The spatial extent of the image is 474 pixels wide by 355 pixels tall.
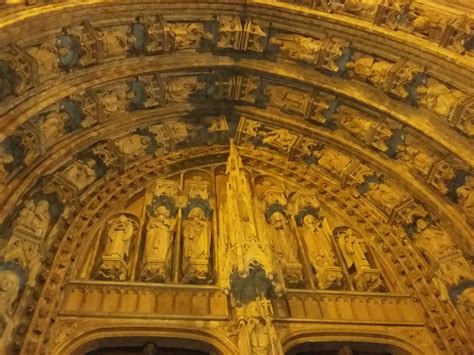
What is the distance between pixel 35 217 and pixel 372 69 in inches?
187

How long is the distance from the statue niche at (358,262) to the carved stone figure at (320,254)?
0.19 meters

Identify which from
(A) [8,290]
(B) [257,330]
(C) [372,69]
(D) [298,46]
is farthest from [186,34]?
(B) [257,330]

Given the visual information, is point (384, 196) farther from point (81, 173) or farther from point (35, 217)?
point (35, 217)

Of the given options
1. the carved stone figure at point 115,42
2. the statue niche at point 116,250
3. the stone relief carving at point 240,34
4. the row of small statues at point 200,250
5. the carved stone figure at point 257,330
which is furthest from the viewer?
the stone relief carving at point 240,34

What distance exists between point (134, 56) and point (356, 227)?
3.86 meters

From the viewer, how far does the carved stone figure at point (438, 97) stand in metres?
6.53

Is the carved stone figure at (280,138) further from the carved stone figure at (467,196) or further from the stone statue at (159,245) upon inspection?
the carved stone figure at (467,196)

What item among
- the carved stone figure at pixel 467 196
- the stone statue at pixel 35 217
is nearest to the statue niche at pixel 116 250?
the stone statue at pixel 35 217

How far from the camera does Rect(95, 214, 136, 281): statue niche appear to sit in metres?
5.88

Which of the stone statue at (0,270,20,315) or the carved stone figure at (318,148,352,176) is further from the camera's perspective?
the carved stone figure at (318,148,352,176)

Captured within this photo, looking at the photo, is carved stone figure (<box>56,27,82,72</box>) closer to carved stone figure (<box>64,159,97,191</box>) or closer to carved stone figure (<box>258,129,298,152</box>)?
carved stone figure (<box>64,159,97,191</box>)

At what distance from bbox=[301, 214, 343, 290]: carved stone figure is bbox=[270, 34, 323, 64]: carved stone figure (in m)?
2.31

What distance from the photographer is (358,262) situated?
21.5ft

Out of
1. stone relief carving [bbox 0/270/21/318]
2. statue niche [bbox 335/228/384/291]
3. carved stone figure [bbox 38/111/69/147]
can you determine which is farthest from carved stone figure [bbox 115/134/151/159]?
statue niche [bbox 335/228/384/291]
